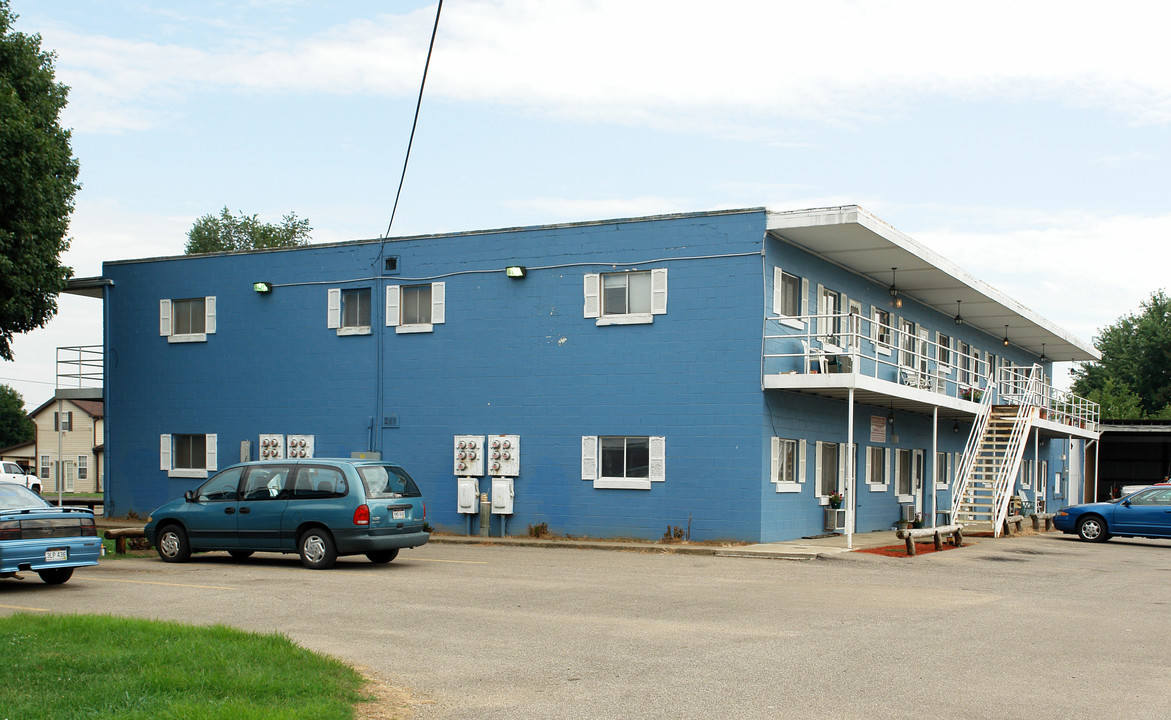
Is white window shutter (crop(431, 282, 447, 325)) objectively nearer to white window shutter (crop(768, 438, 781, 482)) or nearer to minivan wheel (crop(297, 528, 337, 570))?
white window shutter (crop(768, 438, 781, 482))

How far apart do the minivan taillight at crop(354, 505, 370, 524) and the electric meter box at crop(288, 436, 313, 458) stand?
10545mm

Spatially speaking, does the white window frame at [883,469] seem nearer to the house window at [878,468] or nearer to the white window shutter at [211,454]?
the house window at [878,468]

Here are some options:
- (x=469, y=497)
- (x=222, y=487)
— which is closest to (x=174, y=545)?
(x=222, y=487)

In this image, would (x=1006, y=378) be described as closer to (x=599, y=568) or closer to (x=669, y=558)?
(x=669, y=558)

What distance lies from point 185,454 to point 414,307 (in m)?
7.63

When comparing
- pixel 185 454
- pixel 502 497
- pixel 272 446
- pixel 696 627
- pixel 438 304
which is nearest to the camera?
pixel 696 627

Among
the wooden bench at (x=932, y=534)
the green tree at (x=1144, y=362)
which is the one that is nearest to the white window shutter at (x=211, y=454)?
the wooden bench at (x=932, y=534)

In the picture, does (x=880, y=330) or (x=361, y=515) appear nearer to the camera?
(x=361, y=515)

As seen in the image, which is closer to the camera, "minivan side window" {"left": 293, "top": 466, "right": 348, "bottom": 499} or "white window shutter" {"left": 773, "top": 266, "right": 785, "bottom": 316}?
"minivan side window" {"left": 293, "top": 466, "right": 348, "bottom": 499}

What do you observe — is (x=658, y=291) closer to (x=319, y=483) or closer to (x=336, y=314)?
(x=336, y=314)

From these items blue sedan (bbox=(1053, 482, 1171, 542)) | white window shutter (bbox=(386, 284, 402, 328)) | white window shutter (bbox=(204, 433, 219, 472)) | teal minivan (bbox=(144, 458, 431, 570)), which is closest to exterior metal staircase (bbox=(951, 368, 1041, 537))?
blue sedan (bbox=(1053, 482, 1171, 542))

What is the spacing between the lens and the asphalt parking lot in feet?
26.4

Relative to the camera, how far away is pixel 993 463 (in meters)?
29.3

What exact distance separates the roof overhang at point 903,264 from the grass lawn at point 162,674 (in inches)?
602
